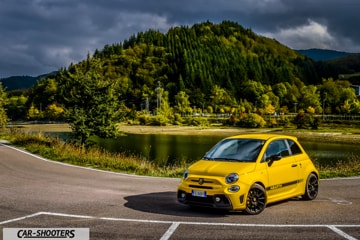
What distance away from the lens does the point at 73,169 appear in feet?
59.9

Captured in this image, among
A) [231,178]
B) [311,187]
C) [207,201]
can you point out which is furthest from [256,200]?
[311,187]

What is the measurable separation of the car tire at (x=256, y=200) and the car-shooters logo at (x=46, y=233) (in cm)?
357

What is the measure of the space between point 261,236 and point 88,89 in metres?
21.8

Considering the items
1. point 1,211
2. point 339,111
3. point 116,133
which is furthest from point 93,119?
point 339,111

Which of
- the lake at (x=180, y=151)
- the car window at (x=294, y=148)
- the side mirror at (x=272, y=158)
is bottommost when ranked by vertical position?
the lake at (x=180, y=151)

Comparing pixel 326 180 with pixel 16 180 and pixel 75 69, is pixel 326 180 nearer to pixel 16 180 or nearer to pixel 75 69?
pixel 16 180

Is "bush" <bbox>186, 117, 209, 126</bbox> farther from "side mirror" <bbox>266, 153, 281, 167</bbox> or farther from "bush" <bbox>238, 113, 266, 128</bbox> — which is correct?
"side mirror" <bbox>266, 153, 281, 167</bbox>

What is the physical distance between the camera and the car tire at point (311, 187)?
12.0m

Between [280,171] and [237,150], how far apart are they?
3.75ft

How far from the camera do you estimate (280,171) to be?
11.2m

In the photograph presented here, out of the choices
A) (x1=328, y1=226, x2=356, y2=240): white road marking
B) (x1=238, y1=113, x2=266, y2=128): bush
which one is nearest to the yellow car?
(x1=328, y1=226, x2=356, y2=240): white road marking

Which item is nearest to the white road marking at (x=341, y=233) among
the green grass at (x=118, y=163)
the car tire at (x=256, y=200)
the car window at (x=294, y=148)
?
the car tire at (x=256, y=200)

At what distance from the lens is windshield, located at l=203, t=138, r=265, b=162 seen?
10984 mm

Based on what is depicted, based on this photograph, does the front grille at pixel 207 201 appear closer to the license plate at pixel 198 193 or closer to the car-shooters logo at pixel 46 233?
the license plate at pixel 198 193
